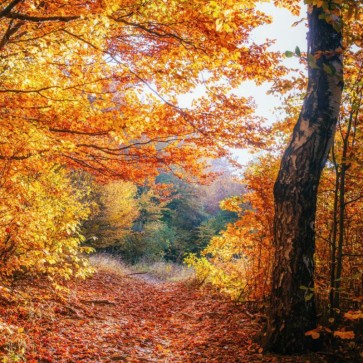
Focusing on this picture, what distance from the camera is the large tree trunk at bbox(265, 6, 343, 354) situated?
383 centimetres

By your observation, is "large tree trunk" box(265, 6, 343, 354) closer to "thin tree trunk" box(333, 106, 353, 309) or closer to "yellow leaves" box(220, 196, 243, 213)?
"thin tree trunk" box(333, 106, 353, 309)

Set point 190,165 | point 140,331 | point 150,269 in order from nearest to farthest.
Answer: point 140,331, point 190,165, point 150,269

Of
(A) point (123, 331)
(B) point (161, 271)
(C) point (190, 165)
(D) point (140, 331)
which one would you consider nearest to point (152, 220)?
(B) point (161, 271)

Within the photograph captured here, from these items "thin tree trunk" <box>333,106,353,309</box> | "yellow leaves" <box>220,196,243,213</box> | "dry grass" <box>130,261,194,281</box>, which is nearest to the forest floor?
"thin tree trunk" <box>333,106,353,309</box>

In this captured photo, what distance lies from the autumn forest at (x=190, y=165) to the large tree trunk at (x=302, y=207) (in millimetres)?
16

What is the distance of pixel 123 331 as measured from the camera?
6086 mm

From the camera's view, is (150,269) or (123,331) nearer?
(123,331)

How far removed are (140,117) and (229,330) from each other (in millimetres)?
4039

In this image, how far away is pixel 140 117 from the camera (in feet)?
19.1

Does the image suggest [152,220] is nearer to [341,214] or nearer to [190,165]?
[190,165]

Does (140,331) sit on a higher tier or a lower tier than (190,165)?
lower

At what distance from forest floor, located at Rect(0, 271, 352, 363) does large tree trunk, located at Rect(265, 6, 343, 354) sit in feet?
1.13

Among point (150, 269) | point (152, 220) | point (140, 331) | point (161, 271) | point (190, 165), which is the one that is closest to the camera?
point (140, 331)

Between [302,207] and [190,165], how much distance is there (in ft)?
13.3
